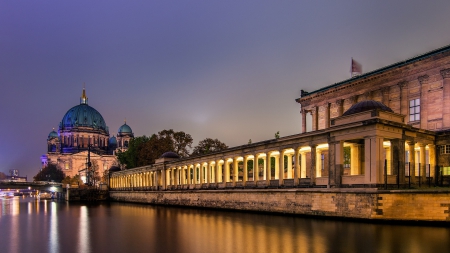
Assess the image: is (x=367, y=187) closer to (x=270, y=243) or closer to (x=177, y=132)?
(x=270, y=243)

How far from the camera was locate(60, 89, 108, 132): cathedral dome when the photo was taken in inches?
7264

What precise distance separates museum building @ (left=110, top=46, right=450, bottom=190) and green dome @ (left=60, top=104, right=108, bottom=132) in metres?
140

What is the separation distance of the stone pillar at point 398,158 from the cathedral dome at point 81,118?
175 meters

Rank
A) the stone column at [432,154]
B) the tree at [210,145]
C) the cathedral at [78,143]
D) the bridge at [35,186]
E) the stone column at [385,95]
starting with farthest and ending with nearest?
1. the cathedral at [78,143]
2. the bridge at [35,186]
3. the tree at [210,145]
4. the stone column at [385,95]
5. the stone column at [432,154]

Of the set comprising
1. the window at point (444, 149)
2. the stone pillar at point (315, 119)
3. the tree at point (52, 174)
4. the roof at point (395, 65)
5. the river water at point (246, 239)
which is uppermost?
the roof at point (395, 65)

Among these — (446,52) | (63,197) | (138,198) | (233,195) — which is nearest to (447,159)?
(446,52)

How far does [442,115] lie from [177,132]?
58033 mm

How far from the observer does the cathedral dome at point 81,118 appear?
184 metres

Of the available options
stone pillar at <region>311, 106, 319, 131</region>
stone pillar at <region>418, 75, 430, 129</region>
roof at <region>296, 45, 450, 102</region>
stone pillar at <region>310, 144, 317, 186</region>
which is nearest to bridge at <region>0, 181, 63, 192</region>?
stone pillar at <region>311, 106, 319, 131</region>

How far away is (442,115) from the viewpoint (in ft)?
123

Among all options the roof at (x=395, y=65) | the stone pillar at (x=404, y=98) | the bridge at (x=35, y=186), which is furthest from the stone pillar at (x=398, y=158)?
the bridge at (x=35, y=186)

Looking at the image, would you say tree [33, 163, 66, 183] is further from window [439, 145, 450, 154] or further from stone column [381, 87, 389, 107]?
window [439, 145, 450, 154]

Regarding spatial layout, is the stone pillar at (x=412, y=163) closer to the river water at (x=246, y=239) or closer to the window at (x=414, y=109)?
the river water at (x=246, y=239)

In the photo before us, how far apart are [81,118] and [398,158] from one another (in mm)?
176427
